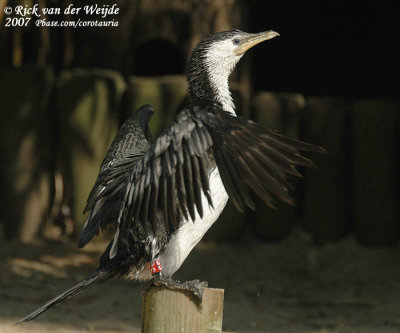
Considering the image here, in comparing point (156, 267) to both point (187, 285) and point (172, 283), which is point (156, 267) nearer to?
point (172, 283)

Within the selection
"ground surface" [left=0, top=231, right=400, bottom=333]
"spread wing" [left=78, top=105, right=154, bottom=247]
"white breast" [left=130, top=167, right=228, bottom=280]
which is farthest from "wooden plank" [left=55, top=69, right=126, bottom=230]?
"white breast" [left=130, top=167, right=228, bottom=280]

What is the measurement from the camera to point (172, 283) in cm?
321

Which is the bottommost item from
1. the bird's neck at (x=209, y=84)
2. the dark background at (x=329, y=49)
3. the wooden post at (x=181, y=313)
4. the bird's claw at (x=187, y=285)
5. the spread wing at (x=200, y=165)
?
the wooden post at (x=181, y=313)

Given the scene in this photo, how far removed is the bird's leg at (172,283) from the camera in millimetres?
2903

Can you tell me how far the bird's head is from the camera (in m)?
3.99

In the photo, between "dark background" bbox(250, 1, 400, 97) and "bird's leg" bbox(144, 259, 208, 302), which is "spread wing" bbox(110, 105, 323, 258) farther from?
"dark background" bbox(250, 1, 400, 97)

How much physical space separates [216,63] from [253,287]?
285 cm

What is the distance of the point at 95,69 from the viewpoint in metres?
7.46

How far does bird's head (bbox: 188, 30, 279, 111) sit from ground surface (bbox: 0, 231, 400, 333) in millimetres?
2037

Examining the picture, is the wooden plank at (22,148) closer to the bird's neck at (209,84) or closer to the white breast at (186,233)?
the bird's neck at (209,84)

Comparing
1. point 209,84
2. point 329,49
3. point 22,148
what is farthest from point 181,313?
point 329,49

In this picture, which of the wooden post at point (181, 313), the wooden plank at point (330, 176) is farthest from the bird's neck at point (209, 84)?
the wooden plank at point (330, 176)

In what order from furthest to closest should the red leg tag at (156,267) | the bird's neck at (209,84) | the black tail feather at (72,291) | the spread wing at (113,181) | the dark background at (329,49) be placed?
the dark background at (329,49) → the bird's neck at (209,84) → the spread wing at (113,181) → the red leg tag at (156,267) → the black tail feather at (72,291)

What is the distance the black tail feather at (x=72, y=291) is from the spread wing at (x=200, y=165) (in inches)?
6.1
